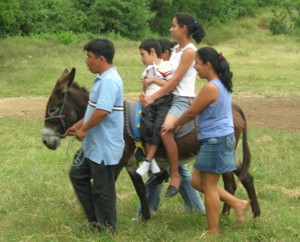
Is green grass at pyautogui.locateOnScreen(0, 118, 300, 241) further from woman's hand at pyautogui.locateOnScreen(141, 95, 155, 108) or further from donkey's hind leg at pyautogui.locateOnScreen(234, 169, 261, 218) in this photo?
woman's hand at pyautogui.locateOnScreen(141, 95, 155, 108)

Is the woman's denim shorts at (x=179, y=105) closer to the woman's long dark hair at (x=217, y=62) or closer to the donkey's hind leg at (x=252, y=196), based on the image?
the woman's long dark hair at (x=217, y=62)

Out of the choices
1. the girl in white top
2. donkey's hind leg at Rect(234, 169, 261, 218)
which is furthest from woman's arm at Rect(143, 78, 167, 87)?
donkey's hind leg at Rect(234, 169, 261, 218)

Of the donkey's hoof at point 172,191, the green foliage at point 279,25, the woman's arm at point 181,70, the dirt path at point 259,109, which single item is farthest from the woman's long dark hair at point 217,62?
the green foliage at point 279,25

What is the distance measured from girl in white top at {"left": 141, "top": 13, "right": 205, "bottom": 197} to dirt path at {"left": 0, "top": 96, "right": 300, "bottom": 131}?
6.29 meters

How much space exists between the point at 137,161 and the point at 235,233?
121 centimetres

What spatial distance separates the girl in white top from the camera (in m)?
5.07

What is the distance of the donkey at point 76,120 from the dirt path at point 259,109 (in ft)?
18.7

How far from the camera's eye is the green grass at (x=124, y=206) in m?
4.95

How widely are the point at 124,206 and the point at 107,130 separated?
170 cm

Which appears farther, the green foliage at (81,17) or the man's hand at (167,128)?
the green foliage at (81,17)

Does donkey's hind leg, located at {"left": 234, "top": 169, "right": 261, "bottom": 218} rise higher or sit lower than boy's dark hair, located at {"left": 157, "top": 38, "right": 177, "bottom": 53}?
lower

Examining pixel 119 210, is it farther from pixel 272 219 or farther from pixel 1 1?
pixel 1 1

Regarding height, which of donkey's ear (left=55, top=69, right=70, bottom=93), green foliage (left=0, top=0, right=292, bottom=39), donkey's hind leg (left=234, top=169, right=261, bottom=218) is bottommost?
green foliage (left=0, top=0, right=292, bottom=39)

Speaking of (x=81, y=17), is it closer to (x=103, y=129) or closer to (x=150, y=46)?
(x=150, y=46)
